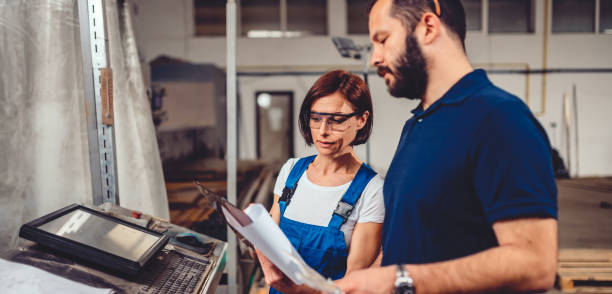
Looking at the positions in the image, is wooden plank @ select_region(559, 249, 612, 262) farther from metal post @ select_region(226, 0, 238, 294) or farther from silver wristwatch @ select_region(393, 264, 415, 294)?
silver wristwatch @ select_region(393, 264, 415, 294)

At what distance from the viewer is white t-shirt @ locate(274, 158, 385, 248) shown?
1.00 meters

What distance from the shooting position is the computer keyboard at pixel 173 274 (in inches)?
34.2

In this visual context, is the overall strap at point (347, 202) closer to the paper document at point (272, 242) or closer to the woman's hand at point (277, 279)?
the woman's hand at point (277, 279)

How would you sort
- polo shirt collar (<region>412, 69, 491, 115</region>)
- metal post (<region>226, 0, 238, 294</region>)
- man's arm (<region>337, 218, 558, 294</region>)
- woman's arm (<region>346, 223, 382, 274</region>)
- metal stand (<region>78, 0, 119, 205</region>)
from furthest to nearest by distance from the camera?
metal post (<region>226, 0, 238, 294</region>) → metal stand (<region>78, 0, 119, 205</region>) → woman's arm (<region>346, 223, 382, 274</region>) → polo shirt collar (<region>412, 69, 491, 115</region>) → man's arm (<region>337, 218, 558, 294</region>)

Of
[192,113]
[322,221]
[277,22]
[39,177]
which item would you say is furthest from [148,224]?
[277,22]

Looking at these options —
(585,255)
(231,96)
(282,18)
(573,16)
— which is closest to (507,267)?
(231,96)

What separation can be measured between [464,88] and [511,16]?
25.7 ft

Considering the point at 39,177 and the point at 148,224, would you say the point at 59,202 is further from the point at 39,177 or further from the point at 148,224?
the point at 148,224

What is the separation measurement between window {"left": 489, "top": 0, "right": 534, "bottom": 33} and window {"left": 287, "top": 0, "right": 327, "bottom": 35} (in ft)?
11.0

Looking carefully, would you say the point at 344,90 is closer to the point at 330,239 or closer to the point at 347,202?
the point at 347,202

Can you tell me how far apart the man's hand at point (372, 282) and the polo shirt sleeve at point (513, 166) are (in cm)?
20

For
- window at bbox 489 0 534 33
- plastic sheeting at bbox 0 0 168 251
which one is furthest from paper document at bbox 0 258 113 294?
window at bbox 489 0 534 33

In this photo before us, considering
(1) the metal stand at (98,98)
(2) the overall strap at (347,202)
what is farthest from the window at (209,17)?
(2) the overall strap at (347,202)

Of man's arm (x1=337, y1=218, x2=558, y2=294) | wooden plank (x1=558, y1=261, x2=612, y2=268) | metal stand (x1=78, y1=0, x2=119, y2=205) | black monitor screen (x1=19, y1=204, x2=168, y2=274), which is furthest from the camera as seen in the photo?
wooden plank (x1=558, y1=261, x2=612, y2=268)
